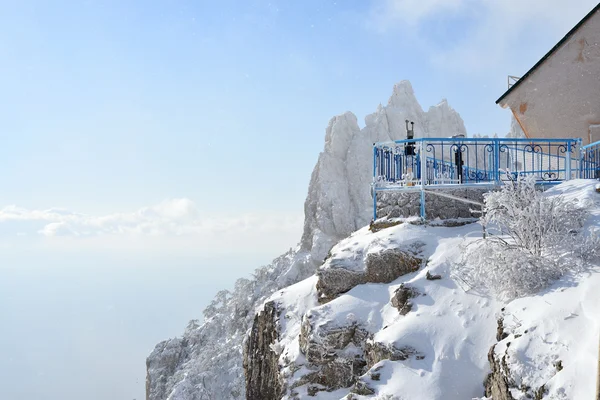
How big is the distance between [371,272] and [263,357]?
12.1 ft

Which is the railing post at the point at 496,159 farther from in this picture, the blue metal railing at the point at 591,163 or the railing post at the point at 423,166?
the blue metal railing at the point at 591,163

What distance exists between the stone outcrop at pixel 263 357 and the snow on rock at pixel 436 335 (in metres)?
0.38

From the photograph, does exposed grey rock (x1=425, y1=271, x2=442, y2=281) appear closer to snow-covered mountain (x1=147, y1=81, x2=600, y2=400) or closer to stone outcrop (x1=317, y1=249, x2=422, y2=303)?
snow-covered mountain (x1=147, y1=81, x2=600, y2=400)

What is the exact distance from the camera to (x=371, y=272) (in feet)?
36.7

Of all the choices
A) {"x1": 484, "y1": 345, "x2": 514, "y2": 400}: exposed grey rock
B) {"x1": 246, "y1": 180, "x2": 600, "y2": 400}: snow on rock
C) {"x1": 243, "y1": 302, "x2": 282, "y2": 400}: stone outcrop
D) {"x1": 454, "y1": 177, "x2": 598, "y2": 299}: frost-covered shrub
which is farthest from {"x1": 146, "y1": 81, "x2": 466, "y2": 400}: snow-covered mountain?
{"x1": 484, "y1": 345, "x2": 514, "y2": 400}: exposed grey rock

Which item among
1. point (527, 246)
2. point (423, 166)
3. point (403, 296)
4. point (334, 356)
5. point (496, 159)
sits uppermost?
point (496, 159)

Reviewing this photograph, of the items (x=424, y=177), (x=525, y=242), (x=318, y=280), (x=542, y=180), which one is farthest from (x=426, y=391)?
(x=542, y=180)

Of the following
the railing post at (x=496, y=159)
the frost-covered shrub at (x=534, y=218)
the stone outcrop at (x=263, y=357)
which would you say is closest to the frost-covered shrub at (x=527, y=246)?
the frost-covered shrub at (x=534, y=218)

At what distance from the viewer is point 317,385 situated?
391 inches

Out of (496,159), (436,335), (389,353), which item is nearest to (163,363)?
(496,159)

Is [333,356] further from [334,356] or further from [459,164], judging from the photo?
[459,164]

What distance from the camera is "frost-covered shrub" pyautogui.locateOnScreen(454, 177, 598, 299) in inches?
324

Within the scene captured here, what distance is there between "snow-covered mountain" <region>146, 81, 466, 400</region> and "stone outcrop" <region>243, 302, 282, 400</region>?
22886 mm

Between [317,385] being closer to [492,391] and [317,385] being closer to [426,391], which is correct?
[426,391]
